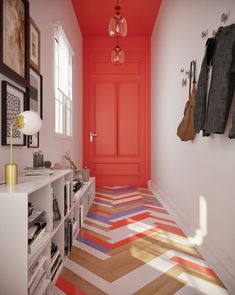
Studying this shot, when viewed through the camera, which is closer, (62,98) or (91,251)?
(91,251)

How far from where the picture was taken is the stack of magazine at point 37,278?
1176 mm

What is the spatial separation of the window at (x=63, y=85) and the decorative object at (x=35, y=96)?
74cm

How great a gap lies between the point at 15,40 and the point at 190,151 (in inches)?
69.8

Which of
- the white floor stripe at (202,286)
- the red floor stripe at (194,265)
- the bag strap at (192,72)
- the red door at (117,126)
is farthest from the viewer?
the red door at (117,126)

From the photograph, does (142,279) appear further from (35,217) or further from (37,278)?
(35,217)

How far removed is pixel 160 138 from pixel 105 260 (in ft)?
8.42

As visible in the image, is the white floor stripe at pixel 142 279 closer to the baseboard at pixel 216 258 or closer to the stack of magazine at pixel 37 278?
the baseboard at pixel 216 258

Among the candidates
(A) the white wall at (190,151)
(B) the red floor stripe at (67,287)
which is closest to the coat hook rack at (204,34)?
(A) the white wall at (190,151)

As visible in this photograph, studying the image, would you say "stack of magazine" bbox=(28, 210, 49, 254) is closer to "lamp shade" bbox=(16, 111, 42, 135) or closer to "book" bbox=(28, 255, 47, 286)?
"book" bbox=(28, 255, 47, 286)

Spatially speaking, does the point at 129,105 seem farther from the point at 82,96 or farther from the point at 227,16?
the point at 227,16

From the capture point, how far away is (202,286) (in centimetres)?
152

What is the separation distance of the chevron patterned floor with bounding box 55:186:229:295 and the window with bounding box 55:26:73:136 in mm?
1313

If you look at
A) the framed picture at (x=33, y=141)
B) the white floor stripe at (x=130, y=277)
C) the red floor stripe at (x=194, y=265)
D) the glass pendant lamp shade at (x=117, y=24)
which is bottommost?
the white floor stripe at (x=130, y=277)

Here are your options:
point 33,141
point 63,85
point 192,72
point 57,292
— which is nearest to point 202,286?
point 57,292
